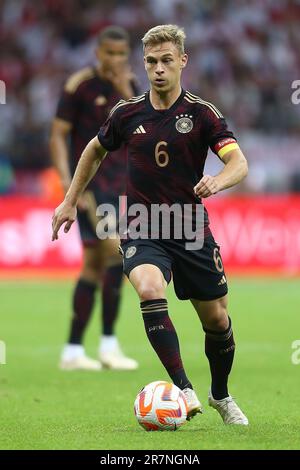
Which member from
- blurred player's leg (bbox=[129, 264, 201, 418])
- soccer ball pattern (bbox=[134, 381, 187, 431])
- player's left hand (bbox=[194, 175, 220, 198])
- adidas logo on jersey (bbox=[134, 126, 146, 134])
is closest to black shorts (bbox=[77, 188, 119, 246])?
adidas logo on jersey (bbox=[134, 126, 146, 134])

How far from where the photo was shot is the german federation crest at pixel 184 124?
18.9ft

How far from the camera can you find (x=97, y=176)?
8977 mm

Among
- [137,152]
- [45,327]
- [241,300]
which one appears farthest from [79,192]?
[241,300]

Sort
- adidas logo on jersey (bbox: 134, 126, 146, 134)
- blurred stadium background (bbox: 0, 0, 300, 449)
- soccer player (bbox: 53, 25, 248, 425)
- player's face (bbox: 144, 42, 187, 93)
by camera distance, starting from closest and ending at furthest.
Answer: soccer player (bbox: 53, 25, 248, 425) → player's face (bbox: 144, 42, 187, 93) → adidas logo on jersey (bbox: 134, 126, 146, 134) → blurred stadium background (bbox: 0, 0, 300, 449)

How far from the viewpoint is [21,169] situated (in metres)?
19.2

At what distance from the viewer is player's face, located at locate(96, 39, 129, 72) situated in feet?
28.6

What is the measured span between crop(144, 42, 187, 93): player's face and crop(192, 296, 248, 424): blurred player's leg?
1144 mm

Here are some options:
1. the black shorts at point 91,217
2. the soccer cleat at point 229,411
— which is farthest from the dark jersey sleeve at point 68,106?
the soccer cleat at point 229,411

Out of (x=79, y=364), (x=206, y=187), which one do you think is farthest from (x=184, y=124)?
(x=79, y=364)

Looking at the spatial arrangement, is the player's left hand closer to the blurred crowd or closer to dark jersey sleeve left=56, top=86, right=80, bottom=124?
dark jersey sleeve left=56, top=86, right=80, bottom=124

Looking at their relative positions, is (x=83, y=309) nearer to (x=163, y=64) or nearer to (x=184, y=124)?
(x=184, y=124)
